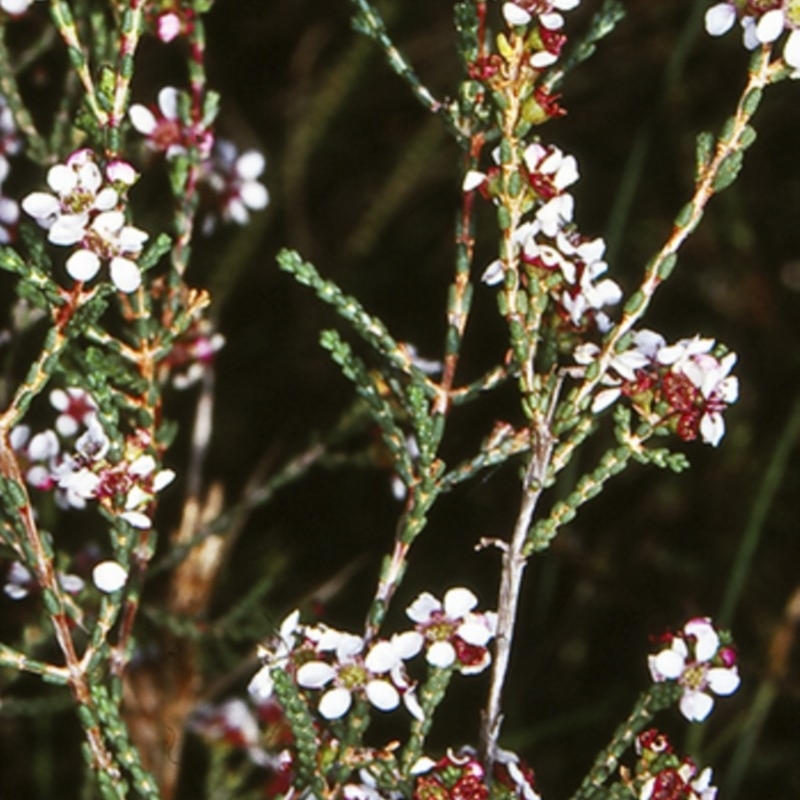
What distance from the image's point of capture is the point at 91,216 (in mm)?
1768

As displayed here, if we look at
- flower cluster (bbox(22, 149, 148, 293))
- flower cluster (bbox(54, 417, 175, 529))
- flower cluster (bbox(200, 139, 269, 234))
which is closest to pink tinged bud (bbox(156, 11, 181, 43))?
flower cluster (bbox(200, 139, 269, 234))

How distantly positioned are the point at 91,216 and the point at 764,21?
2.98 feet

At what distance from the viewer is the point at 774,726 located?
3537 mm

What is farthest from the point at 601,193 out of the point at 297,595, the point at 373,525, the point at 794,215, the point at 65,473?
the point at 65,473

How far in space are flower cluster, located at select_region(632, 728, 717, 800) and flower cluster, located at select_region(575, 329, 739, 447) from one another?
1.37 ft

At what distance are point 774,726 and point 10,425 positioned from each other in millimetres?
2453

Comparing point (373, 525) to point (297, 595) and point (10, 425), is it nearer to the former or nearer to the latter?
point (297, 595)

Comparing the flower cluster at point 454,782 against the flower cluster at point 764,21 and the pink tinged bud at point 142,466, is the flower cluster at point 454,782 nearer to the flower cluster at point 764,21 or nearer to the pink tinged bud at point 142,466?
the pink tinged bud at point 142,466

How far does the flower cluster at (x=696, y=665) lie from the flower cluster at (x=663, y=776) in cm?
6

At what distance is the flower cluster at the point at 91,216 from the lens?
1712mm

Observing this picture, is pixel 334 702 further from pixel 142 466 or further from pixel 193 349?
pixel 193 349

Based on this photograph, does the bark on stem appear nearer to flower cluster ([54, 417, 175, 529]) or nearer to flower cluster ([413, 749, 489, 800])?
flower cluster ([413, 749, 489, 800])

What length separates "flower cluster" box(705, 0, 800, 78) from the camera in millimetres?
1687

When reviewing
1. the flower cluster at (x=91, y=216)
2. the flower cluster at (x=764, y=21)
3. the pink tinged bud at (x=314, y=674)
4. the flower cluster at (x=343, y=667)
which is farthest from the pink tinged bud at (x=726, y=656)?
the flower cluster at (x=91, y=216)
